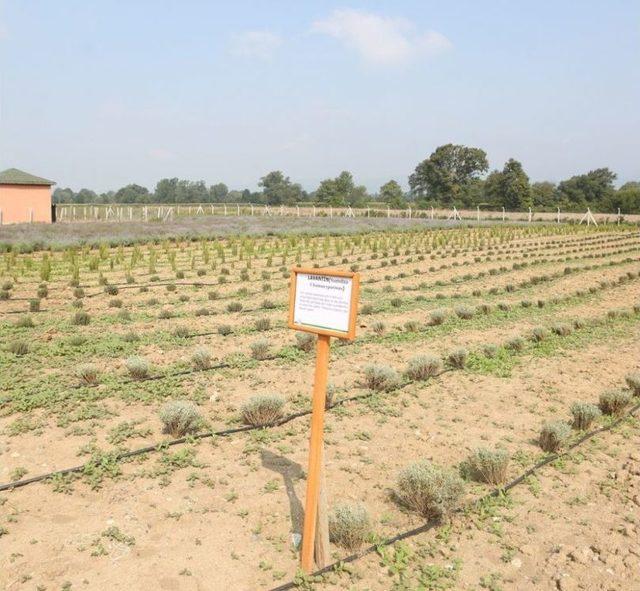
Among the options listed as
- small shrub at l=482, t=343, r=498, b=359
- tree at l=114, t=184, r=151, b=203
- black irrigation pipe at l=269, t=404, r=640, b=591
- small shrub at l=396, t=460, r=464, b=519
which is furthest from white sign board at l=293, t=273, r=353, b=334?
tree at l=114, t=184, r=151, b=203

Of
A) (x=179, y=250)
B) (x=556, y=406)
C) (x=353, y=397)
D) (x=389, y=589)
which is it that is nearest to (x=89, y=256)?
(x=179, y=250)

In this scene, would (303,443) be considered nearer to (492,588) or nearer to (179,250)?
(492,588)

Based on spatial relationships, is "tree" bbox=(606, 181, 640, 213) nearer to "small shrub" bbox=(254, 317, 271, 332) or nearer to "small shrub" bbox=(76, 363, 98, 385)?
"small shrub" bbox=(254, 317, 271, 332)

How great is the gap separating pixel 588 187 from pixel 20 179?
197ft

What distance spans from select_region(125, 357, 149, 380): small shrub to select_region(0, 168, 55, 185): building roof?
32.0 m

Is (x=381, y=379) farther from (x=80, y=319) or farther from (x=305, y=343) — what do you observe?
(x=80, y=319)

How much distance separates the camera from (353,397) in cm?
644

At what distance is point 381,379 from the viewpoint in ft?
22.1

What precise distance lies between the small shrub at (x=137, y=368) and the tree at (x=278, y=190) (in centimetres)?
8461

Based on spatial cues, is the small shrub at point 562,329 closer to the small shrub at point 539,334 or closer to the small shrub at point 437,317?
the small shrub at point 539,334

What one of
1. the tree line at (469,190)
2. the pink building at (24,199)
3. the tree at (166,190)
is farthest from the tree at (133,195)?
the pink building at (24,199)

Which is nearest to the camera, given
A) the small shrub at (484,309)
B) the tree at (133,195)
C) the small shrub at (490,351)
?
the small shrub at (490,351)

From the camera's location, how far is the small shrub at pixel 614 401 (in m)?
5.98

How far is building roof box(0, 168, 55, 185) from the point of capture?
34.3 m
